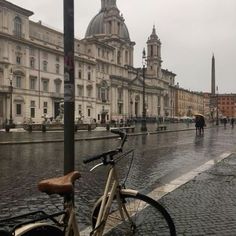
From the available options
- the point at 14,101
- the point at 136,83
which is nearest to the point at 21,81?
the point at 14,101

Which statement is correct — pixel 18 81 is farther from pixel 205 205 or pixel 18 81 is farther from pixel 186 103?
pixel 186 103

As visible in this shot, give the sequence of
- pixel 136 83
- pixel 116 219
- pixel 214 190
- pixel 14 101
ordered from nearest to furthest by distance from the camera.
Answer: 1. pixel 116 219
2. pixel 214 190
3. pixel 14 101
4. pixel 136 83

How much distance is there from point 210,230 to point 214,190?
2.96m

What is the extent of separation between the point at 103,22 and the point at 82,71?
89.6 ft

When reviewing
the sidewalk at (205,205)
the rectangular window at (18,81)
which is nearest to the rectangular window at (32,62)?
the rectangular window at (18,81)

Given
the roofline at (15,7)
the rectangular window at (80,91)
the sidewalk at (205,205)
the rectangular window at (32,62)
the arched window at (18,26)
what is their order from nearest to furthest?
the sidewalk at (205,205)
the roofline at (15,7)
the arched window at (18,26)
the rectangular window at (32,62)
the rectangular window at (80,91)

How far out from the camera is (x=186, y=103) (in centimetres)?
16950

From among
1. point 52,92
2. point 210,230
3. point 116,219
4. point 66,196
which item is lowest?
point 210,230

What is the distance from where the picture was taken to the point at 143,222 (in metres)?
4.42

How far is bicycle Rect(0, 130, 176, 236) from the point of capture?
3318 millimetres

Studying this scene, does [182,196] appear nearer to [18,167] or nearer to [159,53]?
[18,167]

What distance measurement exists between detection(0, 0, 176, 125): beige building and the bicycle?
51996 millimetres

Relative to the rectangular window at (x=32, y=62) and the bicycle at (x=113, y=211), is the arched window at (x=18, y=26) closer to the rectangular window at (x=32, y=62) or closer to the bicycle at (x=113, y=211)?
the rectangular window at (x=32, y=62)

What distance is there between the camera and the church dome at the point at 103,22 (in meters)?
109
